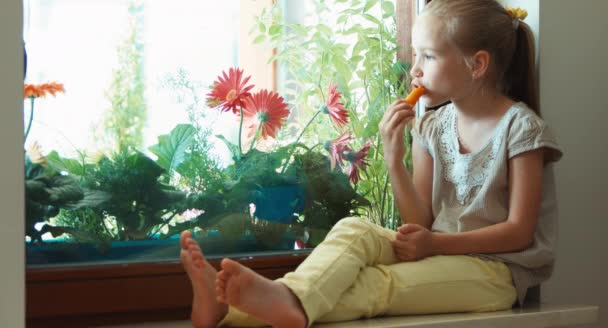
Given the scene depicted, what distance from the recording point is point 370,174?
1799 millimetres

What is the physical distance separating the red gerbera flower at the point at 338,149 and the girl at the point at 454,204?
0.30 feet

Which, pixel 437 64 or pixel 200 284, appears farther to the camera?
pixel 437 64

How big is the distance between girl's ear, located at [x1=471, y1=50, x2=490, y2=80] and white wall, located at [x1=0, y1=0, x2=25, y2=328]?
3.01 ft

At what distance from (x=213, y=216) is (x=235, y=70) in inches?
11.0

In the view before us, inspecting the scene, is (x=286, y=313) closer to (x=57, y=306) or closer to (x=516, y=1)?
(x=57, y=306)

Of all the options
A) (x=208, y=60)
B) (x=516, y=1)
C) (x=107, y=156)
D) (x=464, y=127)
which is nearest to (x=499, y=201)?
(x=464, y=127)

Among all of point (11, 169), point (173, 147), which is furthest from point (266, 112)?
point (11, 169)

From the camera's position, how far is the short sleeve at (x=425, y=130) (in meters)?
1.83

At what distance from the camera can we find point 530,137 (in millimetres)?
1643

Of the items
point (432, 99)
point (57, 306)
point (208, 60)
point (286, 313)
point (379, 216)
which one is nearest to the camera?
point (286, 313)

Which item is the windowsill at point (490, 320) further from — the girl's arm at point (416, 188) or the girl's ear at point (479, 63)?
the girl's ear at point (479, 63)

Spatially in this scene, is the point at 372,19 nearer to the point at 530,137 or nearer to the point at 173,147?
the point at 530,137

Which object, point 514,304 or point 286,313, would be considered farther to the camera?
point 514,304

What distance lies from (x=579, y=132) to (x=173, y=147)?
92 centimetres
